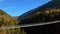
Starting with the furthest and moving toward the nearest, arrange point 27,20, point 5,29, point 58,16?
point 27,20
point 58,16
point 5,29

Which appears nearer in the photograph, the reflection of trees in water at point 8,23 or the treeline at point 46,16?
the reflection of trees in water at point 8,23

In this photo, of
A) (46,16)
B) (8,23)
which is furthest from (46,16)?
(8,23)

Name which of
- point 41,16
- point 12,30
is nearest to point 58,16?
point 41,16

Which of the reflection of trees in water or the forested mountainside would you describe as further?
the forested mountainside

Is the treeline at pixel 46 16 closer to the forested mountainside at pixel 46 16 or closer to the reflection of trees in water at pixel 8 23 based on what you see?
the forested mountainside at pixel 46 16

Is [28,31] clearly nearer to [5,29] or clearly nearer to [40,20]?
[40,20]

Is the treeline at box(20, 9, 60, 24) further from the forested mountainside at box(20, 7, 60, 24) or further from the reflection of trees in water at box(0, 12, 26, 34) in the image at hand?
the reflection of trees in water at box(0, 12, 26, 34)

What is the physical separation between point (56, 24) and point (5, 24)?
1.86 meters

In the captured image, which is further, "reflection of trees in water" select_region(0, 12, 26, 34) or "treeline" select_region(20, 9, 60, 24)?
"treeline" select_region(20, 9, 60, 24)

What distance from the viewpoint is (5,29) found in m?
6.77

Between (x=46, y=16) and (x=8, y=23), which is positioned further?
(x=46, y=16)

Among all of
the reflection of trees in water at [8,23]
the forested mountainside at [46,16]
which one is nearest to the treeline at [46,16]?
the forested mountainside at [46,16]

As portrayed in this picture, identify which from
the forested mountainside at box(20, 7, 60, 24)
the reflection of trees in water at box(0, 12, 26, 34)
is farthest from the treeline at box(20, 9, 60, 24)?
the reflection of trees in water at box(0, 12, 26, 34)

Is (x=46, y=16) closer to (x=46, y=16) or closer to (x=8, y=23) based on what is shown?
(x=46, y=16)
